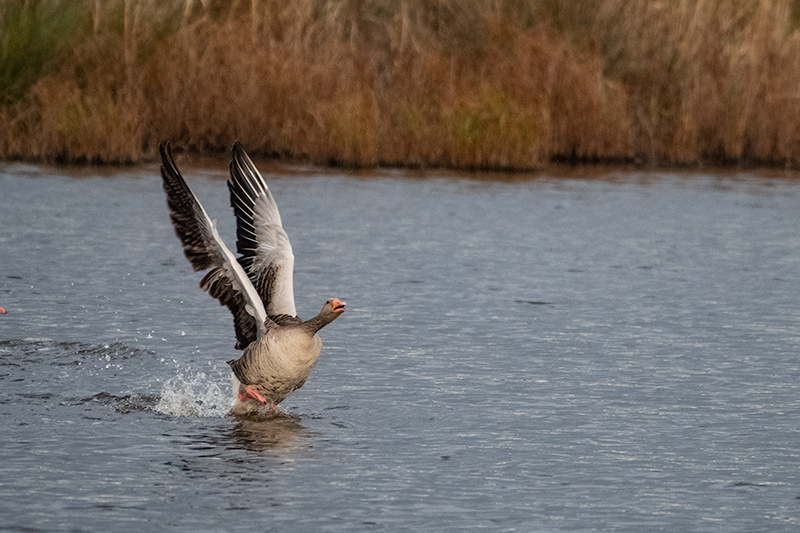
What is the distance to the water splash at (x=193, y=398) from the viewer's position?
8625 millimetres

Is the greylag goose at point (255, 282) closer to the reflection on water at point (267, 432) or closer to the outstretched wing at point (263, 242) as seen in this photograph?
the outstretched wing at point (263, 242)

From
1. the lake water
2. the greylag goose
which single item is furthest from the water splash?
the greylag goose

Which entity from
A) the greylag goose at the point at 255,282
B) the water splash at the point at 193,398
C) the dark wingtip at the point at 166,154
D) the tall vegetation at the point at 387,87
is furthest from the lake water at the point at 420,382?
the tall vegetation at the point at 387,87

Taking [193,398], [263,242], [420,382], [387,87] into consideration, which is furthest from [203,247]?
[387,87]

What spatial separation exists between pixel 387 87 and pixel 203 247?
16.8 m

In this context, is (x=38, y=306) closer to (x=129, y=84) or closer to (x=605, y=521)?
(x=605, y=521)

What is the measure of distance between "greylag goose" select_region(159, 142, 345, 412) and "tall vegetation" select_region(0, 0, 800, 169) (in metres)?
13.9

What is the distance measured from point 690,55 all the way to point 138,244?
13962 millimetres

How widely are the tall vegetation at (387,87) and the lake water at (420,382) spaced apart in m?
4.66

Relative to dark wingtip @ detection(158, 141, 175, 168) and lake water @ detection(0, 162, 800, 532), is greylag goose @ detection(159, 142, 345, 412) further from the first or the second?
lake water @ detection(0, 162, 800, 532)

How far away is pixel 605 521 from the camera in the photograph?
6379mm

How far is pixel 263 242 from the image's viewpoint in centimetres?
882

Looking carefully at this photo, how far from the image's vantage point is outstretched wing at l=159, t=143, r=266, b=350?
8.20m

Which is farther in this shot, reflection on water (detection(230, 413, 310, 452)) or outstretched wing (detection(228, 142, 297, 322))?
outstretched wing (detection(228, 142, 297, 322))
